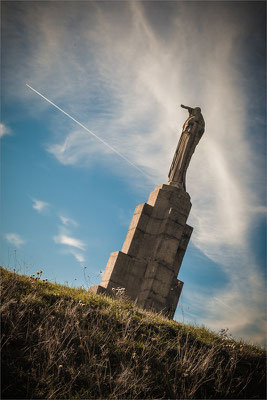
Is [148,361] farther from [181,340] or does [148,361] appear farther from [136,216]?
[136,216]

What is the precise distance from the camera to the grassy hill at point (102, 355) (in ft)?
11.1

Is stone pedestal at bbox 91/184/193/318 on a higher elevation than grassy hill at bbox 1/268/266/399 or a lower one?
higher

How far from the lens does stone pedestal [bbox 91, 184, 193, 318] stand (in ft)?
25.2

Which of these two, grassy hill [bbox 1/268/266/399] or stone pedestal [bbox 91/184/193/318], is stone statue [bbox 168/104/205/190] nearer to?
stone pedestal [bbox 91/184/193/318]

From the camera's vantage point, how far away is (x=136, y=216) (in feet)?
28.8

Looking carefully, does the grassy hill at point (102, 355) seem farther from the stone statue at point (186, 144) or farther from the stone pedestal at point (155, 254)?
the stone statue at point (186, 144)

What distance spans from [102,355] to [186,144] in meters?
6.99

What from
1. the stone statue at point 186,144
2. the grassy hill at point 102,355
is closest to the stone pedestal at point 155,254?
the stone statue at point 186,144

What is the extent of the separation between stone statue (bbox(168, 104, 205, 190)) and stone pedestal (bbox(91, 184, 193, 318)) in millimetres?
501

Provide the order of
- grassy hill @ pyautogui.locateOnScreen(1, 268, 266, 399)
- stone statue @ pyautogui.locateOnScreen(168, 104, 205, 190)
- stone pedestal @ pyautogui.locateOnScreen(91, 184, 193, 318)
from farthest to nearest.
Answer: stone statue @ pyautogui.locateOnScreen(168, 104, 205, 190) < stone pedestal @ pyautogui.locateOnScreen(91, 184, 193, 318) < grassy hill @ pyautogui.locateOnScreen(1, 268, 266, 399)

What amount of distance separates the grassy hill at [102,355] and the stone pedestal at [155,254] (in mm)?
2166

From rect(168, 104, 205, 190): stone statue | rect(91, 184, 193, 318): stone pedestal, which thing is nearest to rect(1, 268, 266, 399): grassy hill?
rect(91, 184, 193, 318): stone pedestal

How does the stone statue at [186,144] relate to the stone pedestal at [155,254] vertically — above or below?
above

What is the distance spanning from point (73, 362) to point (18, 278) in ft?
7.03
